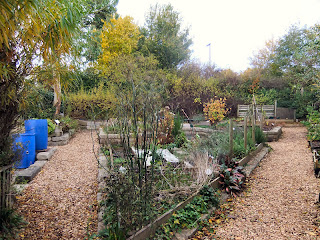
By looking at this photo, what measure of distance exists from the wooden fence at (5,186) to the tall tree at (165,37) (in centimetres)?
1418

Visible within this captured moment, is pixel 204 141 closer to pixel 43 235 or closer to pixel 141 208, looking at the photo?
pixel 141 208

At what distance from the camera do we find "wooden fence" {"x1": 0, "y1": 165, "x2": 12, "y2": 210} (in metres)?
2.43

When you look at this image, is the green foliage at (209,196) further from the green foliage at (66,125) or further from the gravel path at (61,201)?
the green foliage at (66,125)

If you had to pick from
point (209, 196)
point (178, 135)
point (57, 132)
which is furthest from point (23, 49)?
point (57, 132)

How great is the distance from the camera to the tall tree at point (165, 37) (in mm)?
16766

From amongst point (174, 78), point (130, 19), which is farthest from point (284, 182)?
point (130, 19)

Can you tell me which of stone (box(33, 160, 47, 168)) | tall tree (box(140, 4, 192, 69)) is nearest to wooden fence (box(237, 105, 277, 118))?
tall tree (box(140, 4, 192, 69))

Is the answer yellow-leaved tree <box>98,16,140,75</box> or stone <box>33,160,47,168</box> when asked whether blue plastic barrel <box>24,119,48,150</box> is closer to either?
stone <box>33,160,47,168</box>

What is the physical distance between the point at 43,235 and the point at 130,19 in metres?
15.7

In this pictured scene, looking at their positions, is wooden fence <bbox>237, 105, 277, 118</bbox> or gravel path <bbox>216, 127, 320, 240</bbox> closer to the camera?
gravel path <bbox>216, 127, 320, 240</bbox>

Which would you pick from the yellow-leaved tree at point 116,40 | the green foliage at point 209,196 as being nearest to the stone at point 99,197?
the green foliage at point 209,196

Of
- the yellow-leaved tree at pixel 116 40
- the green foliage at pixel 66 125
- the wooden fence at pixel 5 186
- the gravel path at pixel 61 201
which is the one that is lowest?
the gravel path at pixel 61 201

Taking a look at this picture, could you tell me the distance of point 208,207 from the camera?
3008 mm

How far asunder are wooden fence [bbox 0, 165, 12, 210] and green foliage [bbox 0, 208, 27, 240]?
0.33 feet
